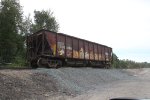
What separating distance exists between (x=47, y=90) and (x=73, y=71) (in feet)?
25.4

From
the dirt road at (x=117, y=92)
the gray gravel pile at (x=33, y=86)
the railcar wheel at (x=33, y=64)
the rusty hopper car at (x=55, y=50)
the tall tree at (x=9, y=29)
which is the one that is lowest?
the dirt road at (x=117, y=92)

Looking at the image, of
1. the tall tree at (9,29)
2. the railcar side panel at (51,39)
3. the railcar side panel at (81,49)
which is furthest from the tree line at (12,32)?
the railcar side panel at (51,39)

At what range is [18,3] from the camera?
48.4 metres

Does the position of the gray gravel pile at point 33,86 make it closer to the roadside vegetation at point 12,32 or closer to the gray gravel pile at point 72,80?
the gray gravel pile at point 72,80

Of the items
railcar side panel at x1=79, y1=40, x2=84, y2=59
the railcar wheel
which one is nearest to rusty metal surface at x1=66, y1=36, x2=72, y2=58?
railcar side panel at x1=79, y1=40, x2=84, y2=59

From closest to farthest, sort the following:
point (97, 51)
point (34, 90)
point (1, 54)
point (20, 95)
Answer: point (20, 95), point (34, 90), point (97, 51), point (1, 54)

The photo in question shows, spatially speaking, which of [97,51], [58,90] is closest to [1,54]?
[97,51]

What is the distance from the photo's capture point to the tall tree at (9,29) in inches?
1645

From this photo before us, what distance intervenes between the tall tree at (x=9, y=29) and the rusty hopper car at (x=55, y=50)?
14.2m

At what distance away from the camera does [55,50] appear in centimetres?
2431

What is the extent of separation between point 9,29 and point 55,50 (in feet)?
66.6

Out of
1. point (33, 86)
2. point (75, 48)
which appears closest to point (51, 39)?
point (75, 48)

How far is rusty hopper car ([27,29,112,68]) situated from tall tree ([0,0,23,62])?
14.2 metres

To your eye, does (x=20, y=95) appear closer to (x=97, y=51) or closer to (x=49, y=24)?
(x=97, y=51)
